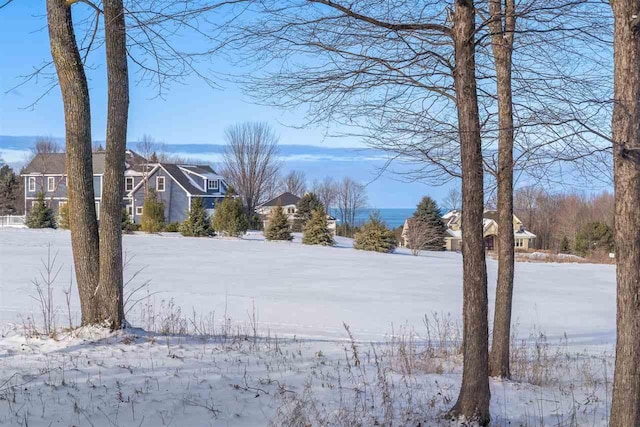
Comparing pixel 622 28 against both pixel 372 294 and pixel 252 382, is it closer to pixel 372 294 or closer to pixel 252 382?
pixel 252 382

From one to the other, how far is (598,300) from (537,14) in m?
16.1

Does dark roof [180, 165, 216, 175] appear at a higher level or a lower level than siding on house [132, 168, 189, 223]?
higher

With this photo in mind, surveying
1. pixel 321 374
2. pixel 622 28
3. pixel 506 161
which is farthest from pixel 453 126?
pixel 321 374

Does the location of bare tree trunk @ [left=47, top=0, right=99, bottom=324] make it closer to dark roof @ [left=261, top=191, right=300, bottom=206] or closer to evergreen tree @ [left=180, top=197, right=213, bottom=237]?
evergreen tree @ [left=180, top=197, right=213, bottom=237]

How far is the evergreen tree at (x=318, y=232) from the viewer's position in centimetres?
3894

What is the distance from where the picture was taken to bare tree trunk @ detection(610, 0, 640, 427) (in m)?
4.56

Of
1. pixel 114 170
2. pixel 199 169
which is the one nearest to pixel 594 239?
pixel 199 169

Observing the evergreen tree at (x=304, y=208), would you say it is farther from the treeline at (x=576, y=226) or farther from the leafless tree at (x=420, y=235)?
the treeline at (x=576, y=226)

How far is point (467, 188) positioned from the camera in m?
5.32

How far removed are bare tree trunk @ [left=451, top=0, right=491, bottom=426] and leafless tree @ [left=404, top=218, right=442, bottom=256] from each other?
33118 mm

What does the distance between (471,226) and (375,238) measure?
31.6 meters

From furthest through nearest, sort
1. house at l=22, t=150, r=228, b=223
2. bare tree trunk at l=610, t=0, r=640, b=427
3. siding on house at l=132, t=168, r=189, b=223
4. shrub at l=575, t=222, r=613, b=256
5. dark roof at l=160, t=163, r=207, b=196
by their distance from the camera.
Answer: siding on house at l=132, t=168, r=189, b=223 → house at l=22, t=150, r=228, b=223 → dark roof at l=160, t=163, r=207, b=196 → shrub at l=575, t=222, r=613, b=256 → bare tree trunk at l=610, t=0, r=640, b=427

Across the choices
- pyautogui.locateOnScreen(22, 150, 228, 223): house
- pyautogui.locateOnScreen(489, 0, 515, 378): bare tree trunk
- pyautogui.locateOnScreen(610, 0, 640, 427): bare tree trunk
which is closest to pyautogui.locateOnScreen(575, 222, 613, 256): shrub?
pyautogui.locateOnScreen(22, 150, 228, 223): house

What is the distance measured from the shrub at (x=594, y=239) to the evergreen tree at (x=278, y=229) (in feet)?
79.3
